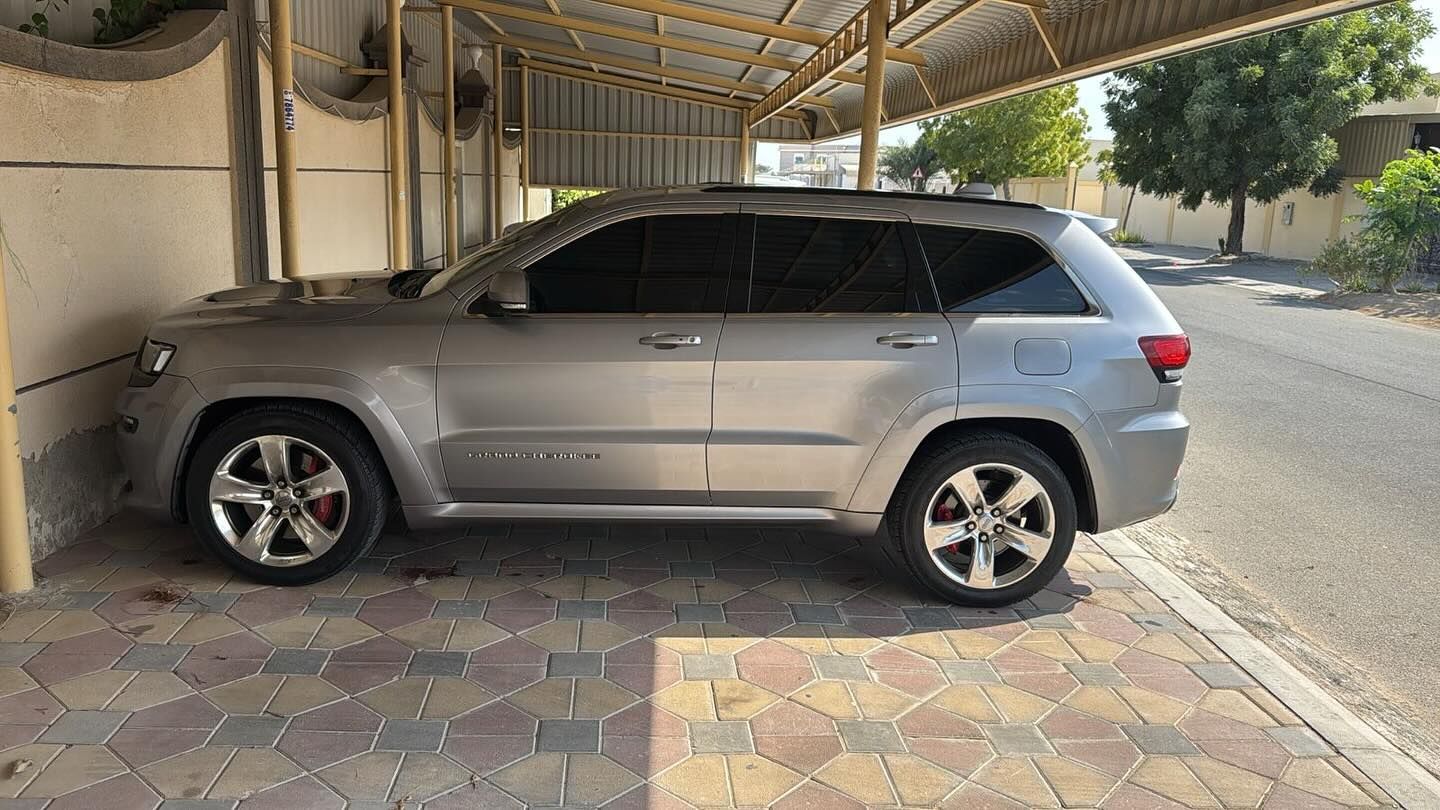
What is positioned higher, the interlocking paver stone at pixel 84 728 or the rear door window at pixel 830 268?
the rear door window at pixel 830 268

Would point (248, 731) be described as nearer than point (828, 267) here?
Yes

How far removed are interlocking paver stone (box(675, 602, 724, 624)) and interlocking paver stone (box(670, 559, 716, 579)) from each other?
14.4 inches

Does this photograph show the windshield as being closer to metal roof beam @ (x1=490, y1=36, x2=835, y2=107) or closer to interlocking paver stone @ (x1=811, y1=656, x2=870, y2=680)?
interlocking paver stone @ (x1=811, y1=656, x2=870, y2=680)

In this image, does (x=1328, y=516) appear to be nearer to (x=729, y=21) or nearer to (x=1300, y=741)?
(x=1300, y=741)

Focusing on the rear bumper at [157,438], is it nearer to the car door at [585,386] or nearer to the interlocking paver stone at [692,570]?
the car door at [585,386]

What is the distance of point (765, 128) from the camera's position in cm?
2738

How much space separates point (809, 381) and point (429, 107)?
11708 mm

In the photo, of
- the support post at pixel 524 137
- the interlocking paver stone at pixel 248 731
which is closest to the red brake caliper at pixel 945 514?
the interlocking paver stone at pixel 248 731

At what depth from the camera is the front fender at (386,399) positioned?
15.5ft

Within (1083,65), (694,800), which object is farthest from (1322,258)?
(694,800)

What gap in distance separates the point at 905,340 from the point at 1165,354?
1180 millimetres

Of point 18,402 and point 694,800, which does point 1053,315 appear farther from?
point 18,402

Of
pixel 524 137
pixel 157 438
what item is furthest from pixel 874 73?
pixel 524 137

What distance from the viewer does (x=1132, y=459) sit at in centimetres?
495
